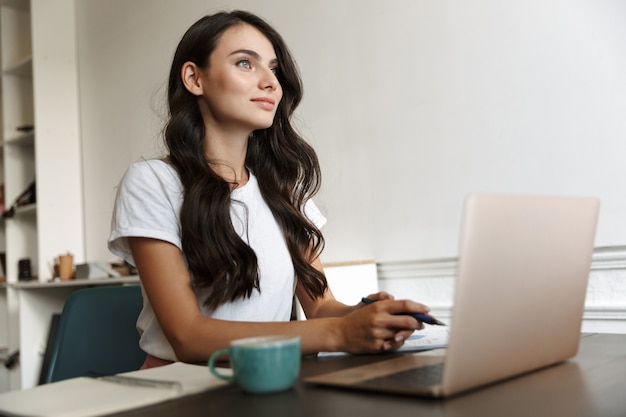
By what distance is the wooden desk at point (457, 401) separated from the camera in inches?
25.5

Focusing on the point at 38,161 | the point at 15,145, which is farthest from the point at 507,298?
the point at 15,145

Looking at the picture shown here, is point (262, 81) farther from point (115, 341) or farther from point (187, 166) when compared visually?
point (115, 341)

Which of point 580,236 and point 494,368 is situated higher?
point 580,236


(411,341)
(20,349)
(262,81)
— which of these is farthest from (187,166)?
(20,349)

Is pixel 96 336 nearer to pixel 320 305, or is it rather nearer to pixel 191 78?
pixel 320 305

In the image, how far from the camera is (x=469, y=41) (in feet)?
7.28

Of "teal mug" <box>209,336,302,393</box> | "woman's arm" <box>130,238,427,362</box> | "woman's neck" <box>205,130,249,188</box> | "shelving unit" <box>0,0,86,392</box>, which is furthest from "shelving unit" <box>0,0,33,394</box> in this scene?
"teal mug" <box>209,336,302,393</box>

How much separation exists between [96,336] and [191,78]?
2.18ft

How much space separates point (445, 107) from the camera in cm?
228

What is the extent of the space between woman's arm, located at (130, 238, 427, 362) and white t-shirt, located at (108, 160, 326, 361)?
0.16 feet

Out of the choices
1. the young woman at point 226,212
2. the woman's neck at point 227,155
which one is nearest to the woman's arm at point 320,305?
the young woman at point 226,212

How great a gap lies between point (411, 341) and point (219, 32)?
0.90 metres

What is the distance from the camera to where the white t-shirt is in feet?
4.33

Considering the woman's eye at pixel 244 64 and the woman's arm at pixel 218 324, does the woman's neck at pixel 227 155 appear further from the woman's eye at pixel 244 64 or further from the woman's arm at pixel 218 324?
the woman's arm at pixel 218 324
